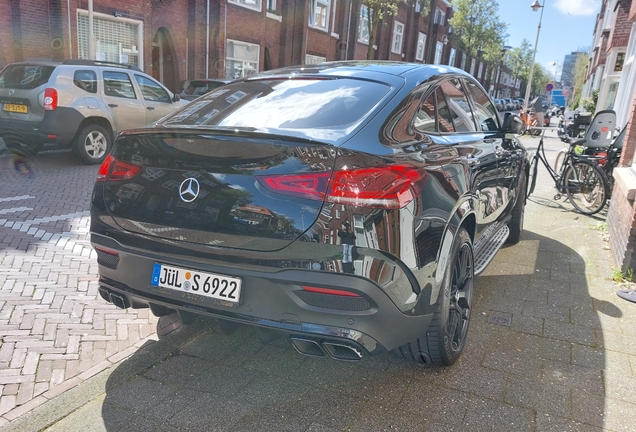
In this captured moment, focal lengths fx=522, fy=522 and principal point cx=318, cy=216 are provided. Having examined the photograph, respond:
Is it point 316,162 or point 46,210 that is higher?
point 316,162

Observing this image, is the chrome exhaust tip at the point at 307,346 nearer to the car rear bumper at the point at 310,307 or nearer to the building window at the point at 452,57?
the car rear bumper at the point at 310,307

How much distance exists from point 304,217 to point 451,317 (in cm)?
125

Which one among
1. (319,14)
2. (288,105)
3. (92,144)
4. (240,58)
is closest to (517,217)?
(288,105)

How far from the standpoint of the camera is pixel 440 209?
2.60 m

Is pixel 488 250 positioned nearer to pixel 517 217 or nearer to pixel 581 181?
pixel 517 217

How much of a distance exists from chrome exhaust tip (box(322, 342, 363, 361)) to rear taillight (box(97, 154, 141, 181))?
129 centimetres

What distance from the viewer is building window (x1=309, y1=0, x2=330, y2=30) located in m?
23.5

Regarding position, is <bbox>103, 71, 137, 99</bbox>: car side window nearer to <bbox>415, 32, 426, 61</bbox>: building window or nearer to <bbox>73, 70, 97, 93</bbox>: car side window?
<bbox>73, 70, 97, 93</bbox>: car side window

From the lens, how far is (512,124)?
4.40 meters

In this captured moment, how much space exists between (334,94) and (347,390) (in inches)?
62.7

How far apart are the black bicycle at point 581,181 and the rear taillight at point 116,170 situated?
559 cm

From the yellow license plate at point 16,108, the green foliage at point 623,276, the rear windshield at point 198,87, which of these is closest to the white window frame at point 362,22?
the rear windshield at point 198,87

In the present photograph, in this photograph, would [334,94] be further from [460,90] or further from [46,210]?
[46,210]

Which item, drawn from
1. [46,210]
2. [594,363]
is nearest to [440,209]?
[594,363]
